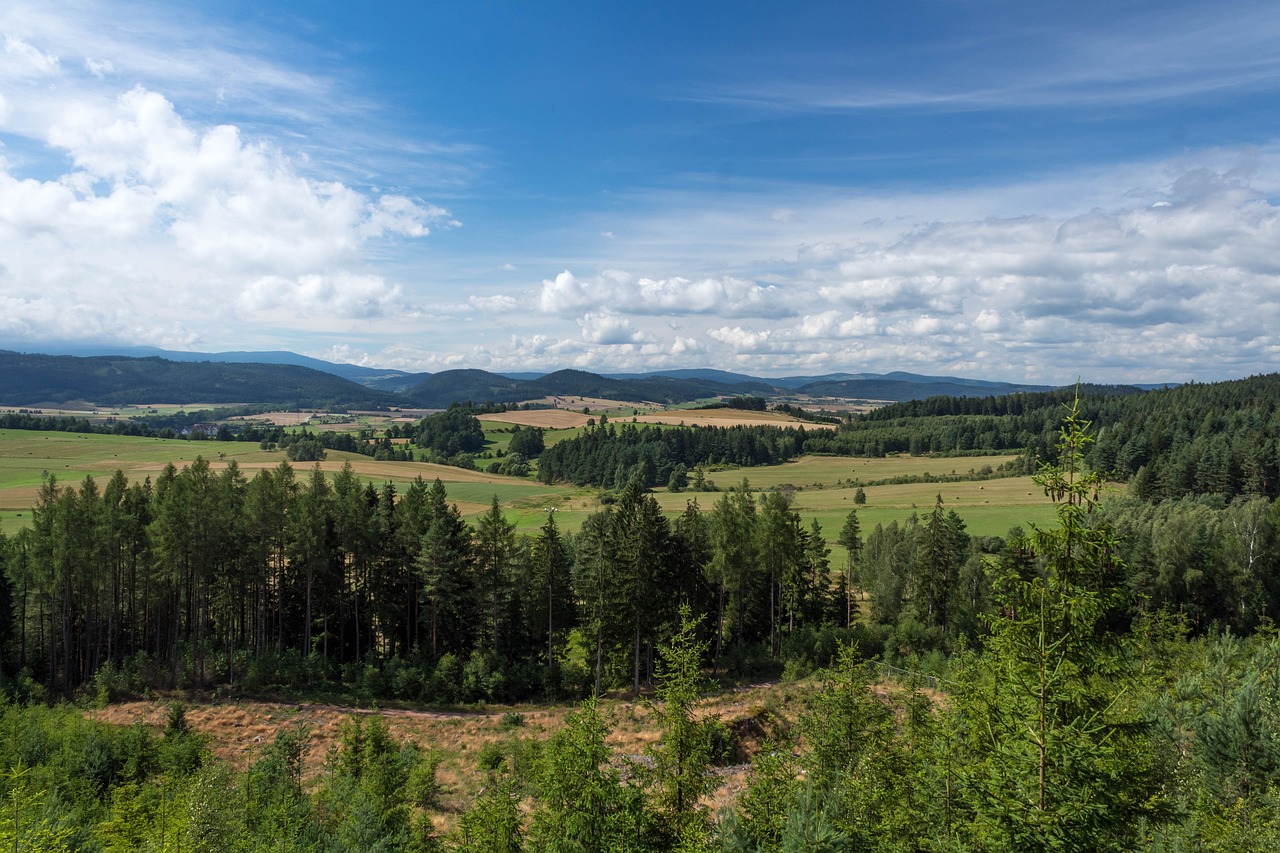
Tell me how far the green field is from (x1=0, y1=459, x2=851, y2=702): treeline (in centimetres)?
2975

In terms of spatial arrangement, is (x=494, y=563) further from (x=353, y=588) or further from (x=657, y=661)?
(x=657, y=661)

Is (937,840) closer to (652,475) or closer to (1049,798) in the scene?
(1049,798)

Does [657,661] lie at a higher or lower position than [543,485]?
higher

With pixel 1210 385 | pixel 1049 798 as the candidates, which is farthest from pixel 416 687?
pixel 1210 385

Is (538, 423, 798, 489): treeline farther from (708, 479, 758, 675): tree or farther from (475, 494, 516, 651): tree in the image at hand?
(475, 494, 516, 651): tree

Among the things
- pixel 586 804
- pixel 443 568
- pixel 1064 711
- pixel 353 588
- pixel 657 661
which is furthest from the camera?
pixel 353 588

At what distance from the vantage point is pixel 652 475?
15050 cm

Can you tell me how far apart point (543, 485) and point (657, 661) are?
397 feet

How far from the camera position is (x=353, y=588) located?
159ft

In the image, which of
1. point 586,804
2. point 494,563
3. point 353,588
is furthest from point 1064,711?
point 353,588

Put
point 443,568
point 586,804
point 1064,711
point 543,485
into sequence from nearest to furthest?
point 1064,711 < point 586,804 < point 443,568 < point 543,485

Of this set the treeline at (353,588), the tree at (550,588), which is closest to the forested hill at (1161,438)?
the treeline at (353,588)

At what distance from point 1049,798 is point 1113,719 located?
1.97m

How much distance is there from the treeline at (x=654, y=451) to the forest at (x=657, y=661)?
8002cm
